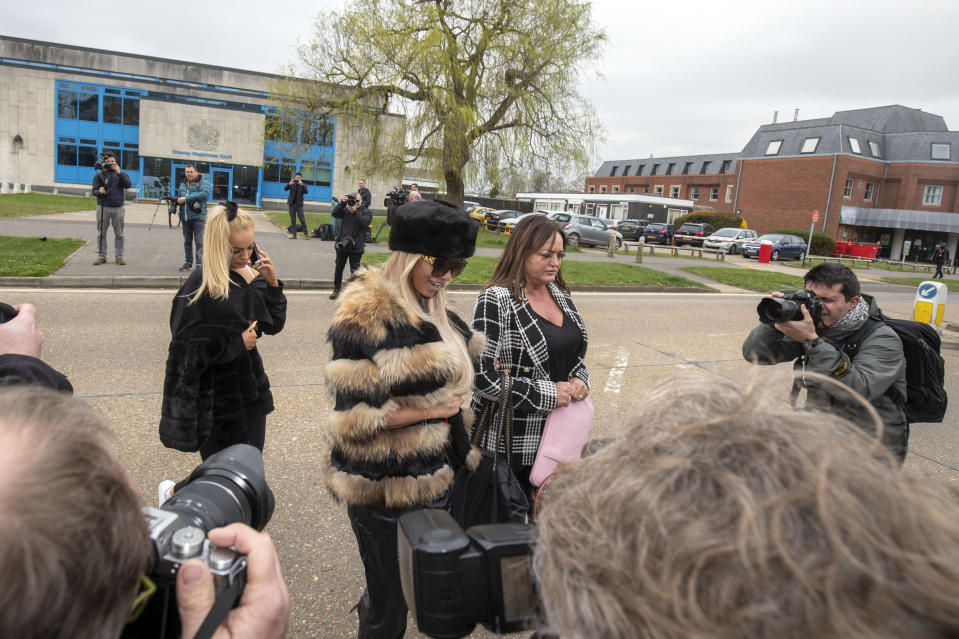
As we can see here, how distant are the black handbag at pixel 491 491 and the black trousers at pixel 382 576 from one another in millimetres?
333

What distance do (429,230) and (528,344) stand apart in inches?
33.6

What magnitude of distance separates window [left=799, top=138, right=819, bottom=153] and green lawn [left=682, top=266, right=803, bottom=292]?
35.1 meters

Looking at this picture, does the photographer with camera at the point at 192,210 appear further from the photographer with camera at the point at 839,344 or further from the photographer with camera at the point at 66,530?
the photographer with camera at the point at 66,530

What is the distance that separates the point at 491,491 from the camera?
96.7 inches

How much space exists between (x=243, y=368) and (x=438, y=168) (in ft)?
63.3

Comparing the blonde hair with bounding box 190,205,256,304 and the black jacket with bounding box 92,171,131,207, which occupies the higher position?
the black jacket with bounding box 92,171,131,207

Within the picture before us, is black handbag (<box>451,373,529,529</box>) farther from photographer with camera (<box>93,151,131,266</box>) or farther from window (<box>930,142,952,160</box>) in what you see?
window (<box>930,142,952,160</box>)

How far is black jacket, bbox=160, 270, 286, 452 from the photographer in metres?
2.62

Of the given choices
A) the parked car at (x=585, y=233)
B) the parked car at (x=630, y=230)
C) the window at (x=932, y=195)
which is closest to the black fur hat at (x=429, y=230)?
the parked car at (x=585, y=233)

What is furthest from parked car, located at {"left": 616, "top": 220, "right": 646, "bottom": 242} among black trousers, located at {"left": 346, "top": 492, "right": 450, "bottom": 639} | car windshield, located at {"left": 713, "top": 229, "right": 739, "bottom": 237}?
black trousers, located at {"left": 346, "top": 492, "right": 450, "bottom": 639}

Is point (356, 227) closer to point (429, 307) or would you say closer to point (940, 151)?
point (429, 307)

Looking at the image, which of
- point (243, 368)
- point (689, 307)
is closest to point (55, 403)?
point (243, 368)

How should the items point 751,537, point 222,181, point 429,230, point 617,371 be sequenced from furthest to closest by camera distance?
point 222,181
point 617,371
point 429,230
point 751,537

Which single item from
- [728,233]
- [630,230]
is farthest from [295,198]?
[728,233]
